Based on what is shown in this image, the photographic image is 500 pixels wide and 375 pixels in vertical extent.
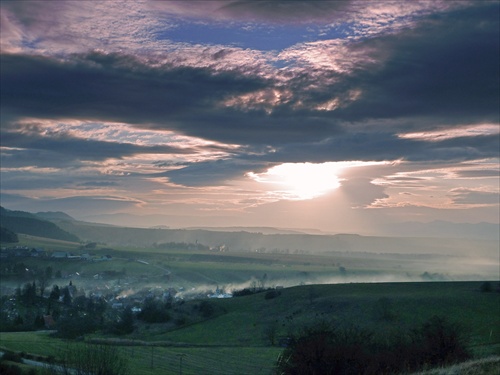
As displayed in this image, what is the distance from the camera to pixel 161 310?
124625mm

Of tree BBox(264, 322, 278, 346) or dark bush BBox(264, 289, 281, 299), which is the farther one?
dark bush BBox(264, 289, 281, 299)

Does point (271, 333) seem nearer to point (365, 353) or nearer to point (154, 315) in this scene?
point (154, 315)

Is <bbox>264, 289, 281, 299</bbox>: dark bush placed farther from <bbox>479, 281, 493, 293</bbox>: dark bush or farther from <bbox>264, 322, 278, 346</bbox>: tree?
<bbox>479, 281, 493, 293</bbox>: dark bush

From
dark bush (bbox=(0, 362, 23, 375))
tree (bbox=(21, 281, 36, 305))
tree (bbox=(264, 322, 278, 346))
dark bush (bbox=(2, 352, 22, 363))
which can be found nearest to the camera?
dark bush (bbox=(0, 362, 23, 375))

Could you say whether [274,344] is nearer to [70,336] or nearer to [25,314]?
[70,336]

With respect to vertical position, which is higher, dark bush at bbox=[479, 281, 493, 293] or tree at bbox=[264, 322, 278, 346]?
dark bush at bbox=[479, 281, 493, 293]

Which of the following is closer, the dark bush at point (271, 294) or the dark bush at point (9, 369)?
the dark bush at point (9, 369)

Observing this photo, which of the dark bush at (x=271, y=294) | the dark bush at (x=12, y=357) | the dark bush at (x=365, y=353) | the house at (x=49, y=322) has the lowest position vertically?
the house at (x=49, y=322)

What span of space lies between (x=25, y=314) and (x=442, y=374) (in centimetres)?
13039

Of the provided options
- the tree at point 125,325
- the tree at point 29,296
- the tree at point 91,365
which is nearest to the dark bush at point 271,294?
the tree at point 125,325

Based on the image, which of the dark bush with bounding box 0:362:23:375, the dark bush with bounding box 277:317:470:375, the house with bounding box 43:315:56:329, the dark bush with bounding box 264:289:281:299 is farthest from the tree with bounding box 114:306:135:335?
the dark bush with bounding box 277:317:470:375

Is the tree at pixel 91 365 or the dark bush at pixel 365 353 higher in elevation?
the dark bush at pixel 365 353

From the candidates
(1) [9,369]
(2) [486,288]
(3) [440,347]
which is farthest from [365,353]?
(2) [486,288]

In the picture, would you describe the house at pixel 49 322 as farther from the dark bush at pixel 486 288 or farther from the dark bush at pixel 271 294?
the dark bush at pixel 486 288
